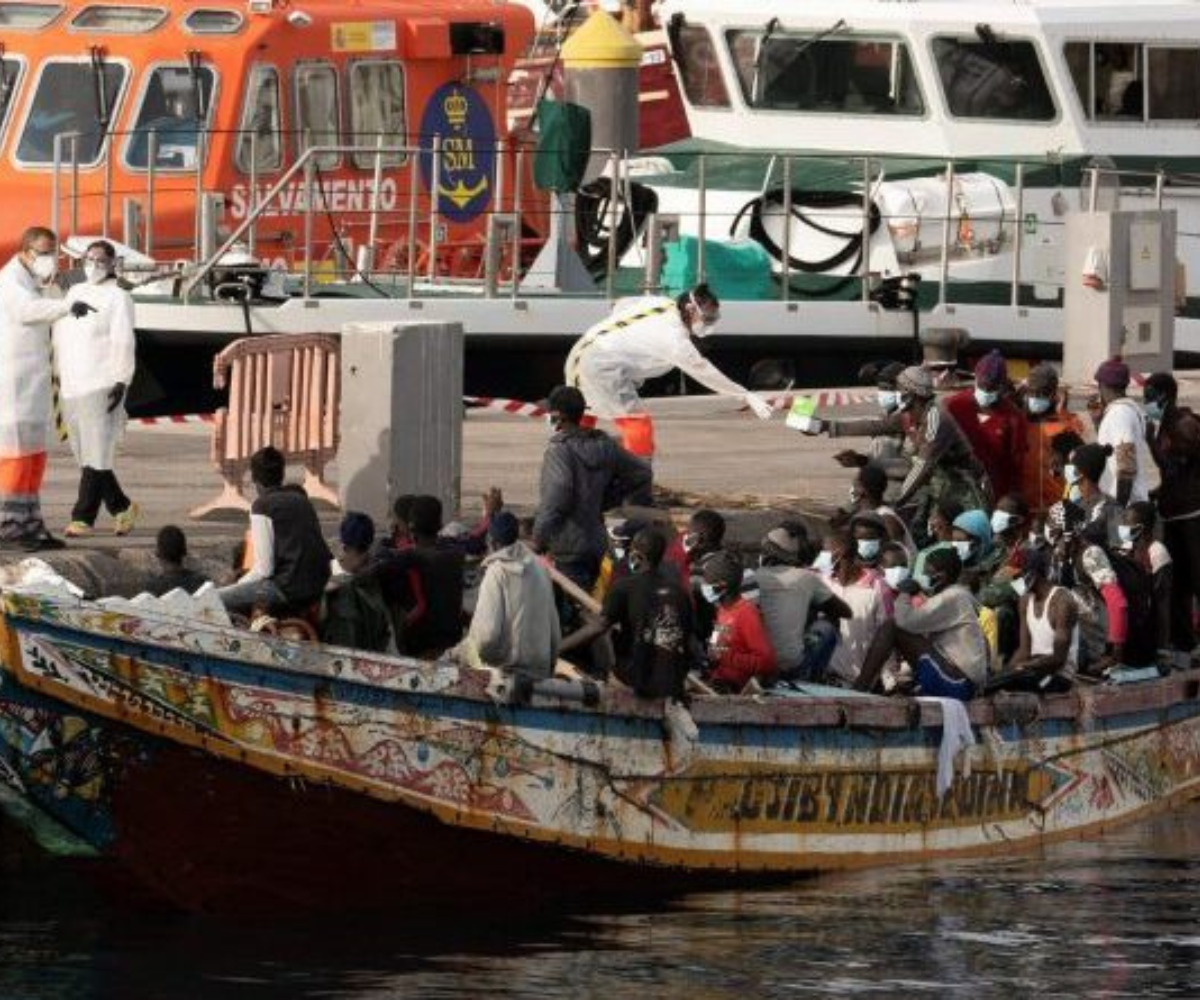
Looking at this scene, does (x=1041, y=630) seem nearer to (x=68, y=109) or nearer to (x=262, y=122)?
(x=262, y=122)

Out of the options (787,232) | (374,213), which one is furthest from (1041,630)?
(787,232)

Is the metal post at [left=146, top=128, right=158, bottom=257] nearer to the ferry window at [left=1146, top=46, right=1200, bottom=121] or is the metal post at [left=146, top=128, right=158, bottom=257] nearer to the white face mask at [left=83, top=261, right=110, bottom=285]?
the white face mask at [left=83, top=261, right=110, bottom=285]

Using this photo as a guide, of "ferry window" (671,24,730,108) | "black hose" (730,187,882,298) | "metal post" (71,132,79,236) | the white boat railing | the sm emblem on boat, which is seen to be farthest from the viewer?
"ferry window" (671,24,730,108)

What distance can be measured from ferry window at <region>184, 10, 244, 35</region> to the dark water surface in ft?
35.7

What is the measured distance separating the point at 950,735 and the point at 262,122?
11.1m

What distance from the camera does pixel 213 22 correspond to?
28.4m

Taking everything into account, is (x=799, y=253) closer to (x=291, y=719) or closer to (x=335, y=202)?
(x=335, y=202)

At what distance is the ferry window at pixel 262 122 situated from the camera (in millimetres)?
28312

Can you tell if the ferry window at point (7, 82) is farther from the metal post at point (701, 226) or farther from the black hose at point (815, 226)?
the black hose at point (815, 226)

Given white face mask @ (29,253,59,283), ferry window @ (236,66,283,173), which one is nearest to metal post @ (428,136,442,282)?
ferry window @ (236,66,283,173)

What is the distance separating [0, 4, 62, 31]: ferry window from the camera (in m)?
28.4

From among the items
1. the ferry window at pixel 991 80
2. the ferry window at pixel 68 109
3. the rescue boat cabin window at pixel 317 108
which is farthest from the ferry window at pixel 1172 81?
the ferry window at pixel 68 109

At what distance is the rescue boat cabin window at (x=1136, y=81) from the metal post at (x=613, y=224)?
142 inches

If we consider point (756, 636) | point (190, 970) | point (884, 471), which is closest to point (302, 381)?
point (884, 471)
